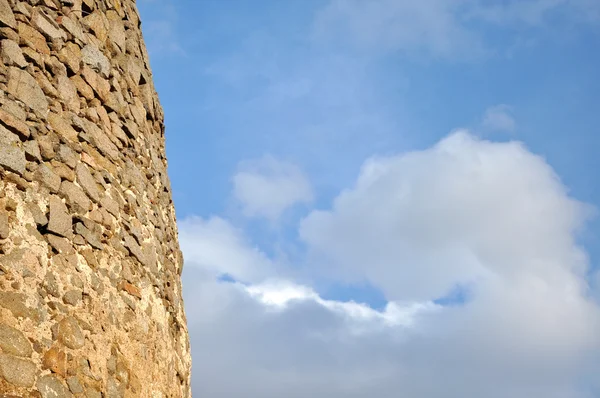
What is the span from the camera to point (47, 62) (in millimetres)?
4797

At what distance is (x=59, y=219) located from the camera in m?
4.46

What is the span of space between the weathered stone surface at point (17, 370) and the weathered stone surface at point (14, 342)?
3cm

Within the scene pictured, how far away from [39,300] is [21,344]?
0.95ft

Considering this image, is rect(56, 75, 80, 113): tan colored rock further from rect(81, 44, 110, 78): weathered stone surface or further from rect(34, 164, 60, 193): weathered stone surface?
rect(34, 164, 60, 193): weathered stone surface

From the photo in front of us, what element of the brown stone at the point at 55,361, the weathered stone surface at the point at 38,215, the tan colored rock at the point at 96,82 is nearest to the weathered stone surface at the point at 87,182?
the weathered stone surface at the point at 38,215

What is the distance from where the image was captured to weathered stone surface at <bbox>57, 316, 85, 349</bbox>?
423 centimetres

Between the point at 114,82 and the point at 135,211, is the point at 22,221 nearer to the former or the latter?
the point at 135,211

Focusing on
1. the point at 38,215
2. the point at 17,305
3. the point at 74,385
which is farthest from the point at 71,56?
the point at 74,385

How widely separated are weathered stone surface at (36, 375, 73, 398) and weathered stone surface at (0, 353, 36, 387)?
0.07 metres

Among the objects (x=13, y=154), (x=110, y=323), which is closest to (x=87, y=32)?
(x=13, y=154)

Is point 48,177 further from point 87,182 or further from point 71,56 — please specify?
point 71,56

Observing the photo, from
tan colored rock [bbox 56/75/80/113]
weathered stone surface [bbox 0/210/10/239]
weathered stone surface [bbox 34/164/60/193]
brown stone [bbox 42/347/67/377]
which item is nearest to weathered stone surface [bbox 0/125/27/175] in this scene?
weathered stone surface [bbox 34/164/60/193]

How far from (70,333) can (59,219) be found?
0.68 m

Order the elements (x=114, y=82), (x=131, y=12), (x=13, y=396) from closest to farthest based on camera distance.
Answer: (x=13, y=396)
(x=114, y=82)
(x=131, y=12)
